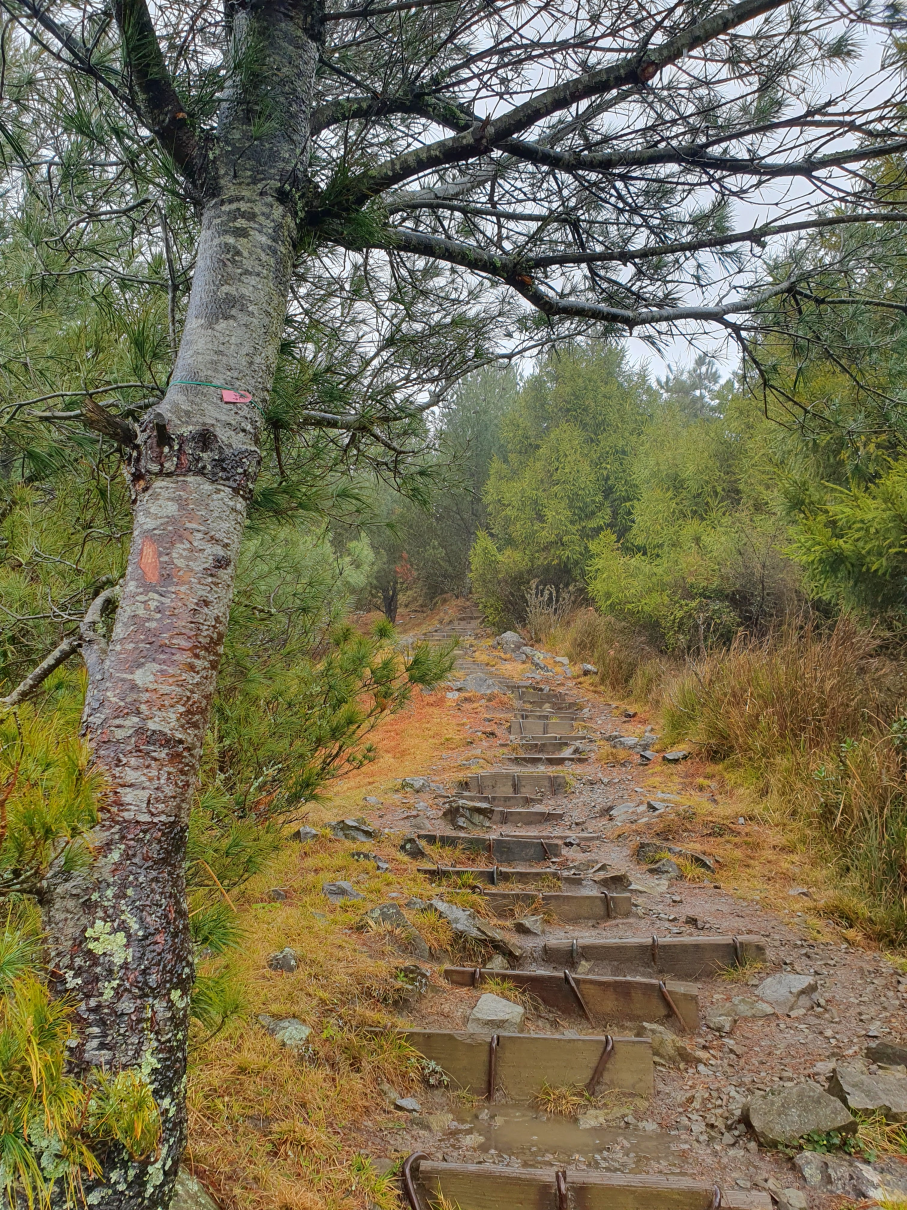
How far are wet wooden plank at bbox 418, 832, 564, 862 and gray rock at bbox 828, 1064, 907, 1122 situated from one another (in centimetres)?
252

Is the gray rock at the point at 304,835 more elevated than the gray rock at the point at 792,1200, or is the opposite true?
the gray rock at the point at 792,1200

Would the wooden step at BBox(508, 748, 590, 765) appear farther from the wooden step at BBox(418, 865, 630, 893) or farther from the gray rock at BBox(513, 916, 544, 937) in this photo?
the gray rock at BBox(513, 916, 544, 937)

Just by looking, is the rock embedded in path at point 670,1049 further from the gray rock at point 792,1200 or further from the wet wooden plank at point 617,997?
the gray rock at point 792,1200

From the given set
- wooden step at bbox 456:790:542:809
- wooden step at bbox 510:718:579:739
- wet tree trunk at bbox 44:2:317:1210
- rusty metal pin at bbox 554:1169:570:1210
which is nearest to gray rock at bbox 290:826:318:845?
wooden step at bbox 456:790:542:809

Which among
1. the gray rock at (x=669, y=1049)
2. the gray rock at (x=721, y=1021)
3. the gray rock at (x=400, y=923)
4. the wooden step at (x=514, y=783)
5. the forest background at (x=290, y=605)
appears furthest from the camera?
the wooden step at (x=514, y=783)

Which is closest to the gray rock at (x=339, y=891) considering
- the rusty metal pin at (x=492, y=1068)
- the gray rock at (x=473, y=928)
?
the gray rock at (x=473, y=928)

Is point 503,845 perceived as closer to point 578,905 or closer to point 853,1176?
point 578,905

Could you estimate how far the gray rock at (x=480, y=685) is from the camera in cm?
998

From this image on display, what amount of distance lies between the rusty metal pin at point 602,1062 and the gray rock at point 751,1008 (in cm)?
78

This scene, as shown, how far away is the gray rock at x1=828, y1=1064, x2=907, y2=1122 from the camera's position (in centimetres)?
196

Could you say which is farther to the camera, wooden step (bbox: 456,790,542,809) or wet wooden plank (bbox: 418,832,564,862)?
wooden step (bbox: 456,790,542,809)

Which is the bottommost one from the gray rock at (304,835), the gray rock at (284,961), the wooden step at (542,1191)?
the gray rock at (304,835)

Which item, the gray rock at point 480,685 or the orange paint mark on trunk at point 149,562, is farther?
the gray rock at point 480,685

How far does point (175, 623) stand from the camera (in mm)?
1142
